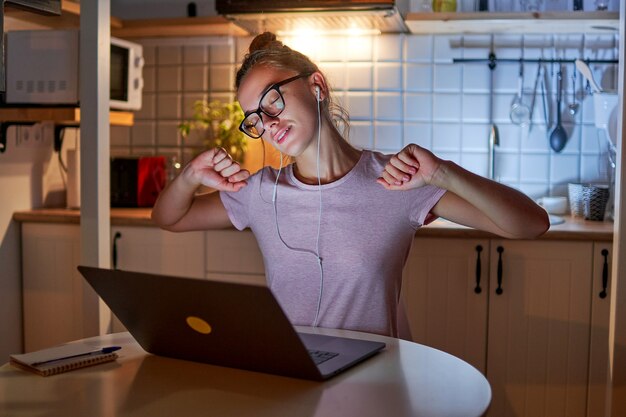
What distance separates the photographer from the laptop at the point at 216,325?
129cm

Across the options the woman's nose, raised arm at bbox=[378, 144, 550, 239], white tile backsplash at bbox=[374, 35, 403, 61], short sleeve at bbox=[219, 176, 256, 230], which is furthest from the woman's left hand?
white tile backsplash at bbox=[374, 35, 403, 61]

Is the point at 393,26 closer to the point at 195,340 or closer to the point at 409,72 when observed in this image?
the point at 409,72

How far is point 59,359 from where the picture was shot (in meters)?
1.52

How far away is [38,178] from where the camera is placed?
3.48m

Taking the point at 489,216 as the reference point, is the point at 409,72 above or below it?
above

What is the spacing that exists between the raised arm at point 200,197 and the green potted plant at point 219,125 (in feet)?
4.10

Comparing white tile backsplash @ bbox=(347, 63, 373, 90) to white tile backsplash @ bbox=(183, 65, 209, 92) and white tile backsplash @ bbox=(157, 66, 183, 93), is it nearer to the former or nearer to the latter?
white tile backsplash @ bbox=(183, 65, 209, 92)

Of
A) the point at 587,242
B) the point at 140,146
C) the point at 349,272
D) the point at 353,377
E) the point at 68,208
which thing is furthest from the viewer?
the point at 140,146

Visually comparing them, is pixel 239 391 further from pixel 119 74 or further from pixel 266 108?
pixel 119 74

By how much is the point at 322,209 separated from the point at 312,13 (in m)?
1.21

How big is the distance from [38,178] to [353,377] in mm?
2413

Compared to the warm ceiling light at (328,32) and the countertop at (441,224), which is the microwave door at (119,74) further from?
the warm ceiling light at (328,32)

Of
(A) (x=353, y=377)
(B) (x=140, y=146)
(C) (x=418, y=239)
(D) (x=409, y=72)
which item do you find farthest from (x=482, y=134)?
(A) (x=353, y=377)

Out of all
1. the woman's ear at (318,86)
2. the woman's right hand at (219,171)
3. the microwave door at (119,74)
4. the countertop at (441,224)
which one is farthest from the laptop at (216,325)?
the microwave door at (119,74)
